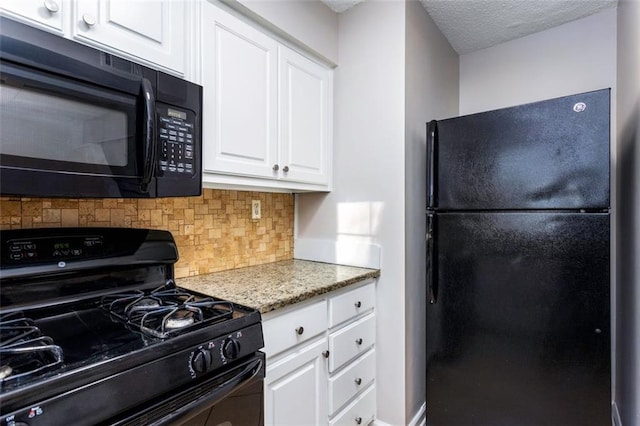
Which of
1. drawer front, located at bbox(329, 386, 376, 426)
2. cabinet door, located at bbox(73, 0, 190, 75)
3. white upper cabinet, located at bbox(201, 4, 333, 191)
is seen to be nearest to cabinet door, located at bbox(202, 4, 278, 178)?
white upper cabinet, located at bbox(201, 4, 333, 191)

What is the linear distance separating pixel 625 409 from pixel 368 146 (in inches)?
71.4

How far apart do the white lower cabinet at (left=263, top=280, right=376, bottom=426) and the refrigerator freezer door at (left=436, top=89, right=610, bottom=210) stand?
70 centimetres

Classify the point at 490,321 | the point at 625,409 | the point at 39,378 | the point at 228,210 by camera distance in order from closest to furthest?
the point at 39,378, the point at 490,321, the point at 625,409, the point at 228,210

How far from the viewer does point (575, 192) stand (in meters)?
1.33

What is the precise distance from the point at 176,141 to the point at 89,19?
413 millimetres

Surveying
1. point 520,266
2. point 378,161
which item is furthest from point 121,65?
point 520,266

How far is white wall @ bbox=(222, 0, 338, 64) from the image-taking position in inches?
59.1

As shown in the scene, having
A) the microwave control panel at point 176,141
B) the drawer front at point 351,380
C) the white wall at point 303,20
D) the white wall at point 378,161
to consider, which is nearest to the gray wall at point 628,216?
the white wall at point 378,161

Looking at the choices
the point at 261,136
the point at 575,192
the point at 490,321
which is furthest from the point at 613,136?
the point at 261,136

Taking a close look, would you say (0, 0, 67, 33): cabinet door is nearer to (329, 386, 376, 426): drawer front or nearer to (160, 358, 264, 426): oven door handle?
(160, 358, 264, 426): oven door handle

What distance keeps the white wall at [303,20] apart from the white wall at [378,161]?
0.27 ft

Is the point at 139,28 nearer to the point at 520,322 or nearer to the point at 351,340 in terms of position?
the point at 351,340

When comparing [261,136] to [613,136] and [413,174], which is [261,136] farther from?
[613,136]

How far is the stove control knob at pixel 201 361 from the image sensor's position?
86cm
